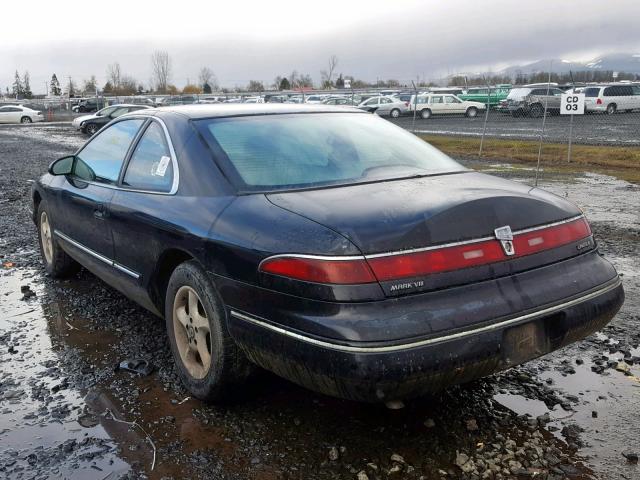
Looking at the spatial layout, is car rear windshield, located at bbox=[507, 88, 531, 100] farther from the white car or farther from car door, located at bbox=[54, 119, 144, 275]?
car door, located at bbox=[54, 119, 144, 275]

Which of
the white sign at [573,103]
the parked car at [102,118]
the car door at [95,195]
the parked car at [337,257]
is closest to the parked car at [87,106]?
the parked car at [102,118]

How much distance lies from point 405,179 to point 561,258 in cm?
90

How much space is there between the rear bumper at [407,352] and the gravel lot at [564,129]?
18.6 meters

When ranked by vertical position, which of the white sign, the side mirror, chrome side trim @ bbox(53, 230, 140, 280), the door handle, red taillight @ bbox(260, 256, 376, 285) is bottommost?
chrome side trim @ bbox(53, 230, 140, 280)

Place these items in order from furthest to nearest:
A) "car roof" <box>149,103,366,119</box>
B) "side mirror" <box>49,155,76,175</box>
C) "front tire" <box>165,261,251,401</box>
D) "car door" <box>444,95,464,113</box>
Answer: "car door" <box>444,95,464,113</box> → "side mirror" <box>49,155,76,175</box> → "car roof" <box>149,103,366,119</box> → "front tire" <box>165,261,251,401</box>

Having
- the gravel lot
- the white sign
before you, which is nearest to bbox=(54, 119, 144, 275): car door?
the white sign

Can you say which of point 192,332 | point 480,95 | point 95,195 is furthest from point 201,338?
point 480,95

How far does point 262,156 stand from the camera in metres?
3.47

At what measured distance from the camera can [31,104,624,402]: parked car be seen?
8.40ft

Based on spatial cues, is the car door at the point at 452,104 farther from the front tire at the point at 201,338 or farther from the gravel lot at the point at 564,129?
the front tire at the point at 201,338

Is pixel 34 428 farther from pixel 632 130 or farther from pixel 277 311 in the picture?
pixel 632 130

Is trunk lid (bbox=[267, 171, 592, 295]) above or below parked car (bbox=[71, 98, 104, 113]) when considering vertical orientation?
above

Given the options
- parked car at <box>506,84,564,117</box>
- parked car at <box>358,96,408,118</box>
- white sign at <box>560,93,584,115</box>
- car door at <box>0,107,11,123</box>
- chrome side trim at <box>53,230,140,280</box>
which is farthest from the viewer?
car door at <box>0,107,11,123</box>

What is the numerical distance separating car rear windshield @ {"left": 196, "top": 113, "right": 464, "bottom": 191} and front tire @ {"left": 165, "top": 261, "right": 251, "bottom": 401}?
57 cm
